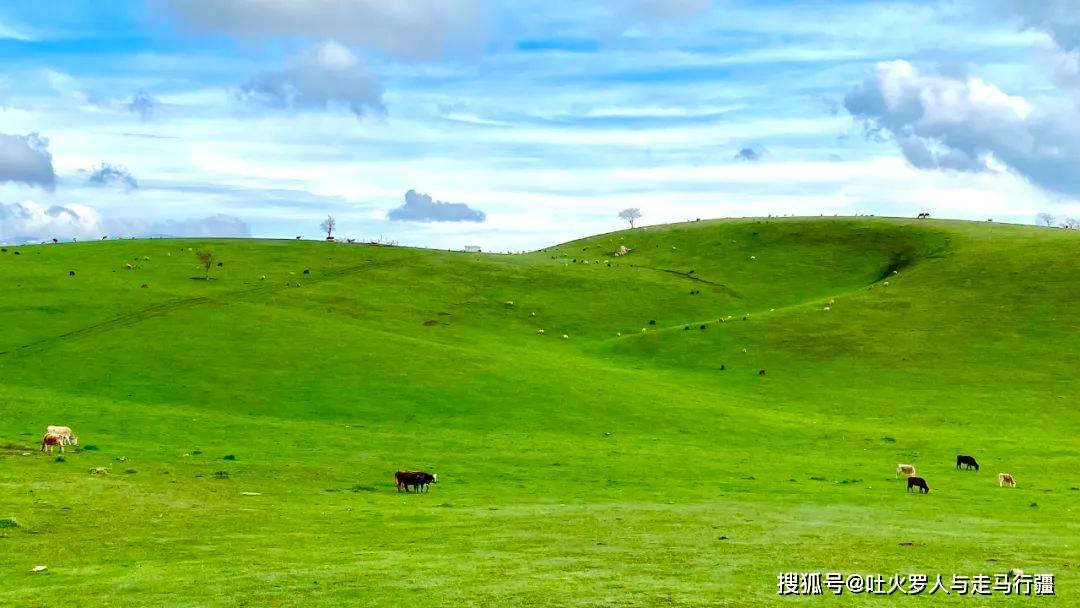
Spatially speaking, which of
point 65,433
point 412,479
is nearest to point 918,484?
point 412,479

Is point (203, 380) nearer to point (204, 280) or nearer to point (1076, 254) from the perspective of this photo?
point (204, 280)

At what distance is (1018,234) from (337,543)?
10532cm

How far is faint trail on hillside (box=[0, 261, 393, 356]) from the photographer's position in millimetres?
68938

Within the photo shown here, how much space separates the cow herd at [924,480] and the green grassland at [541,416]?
840 mm

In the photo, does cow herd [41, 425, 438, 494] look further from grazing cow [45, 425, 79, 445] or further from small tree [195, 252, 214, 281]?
small tree [195, 252, 214, 281]

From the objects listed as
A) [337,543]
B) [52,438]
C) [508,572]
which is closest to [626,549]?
[508,572]

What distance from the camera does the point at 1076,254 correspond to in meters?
95.3

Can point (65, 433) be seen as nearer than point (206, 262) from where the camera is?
Yes

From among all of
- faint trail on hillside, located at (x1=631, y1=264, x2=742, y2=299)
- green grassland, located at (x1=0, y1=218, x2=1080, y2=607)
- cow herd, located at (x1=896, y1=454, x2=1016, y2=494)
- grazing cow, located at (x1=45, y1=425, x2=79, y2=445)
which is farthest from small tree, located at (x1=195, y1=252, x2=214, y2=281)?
cow herd, located at (x1=896, y1=454, x2=1016, y2=494)

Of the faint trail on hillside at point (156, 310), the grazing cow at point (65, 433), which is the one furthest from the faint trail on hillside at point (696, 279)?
the grazing cow at point (65, 433)

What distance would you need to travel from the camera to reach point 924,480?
38281 millimetres

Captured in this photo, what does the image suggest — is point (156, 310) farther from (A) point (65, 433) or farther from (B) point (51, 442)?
(B) point (51, 442)

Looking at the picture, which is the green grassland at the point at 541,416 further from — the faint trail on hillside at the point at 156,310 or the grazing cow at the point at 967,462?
the grazing cow at the point at 967,462

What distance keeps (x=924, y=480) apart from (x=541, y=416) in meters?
23.1
